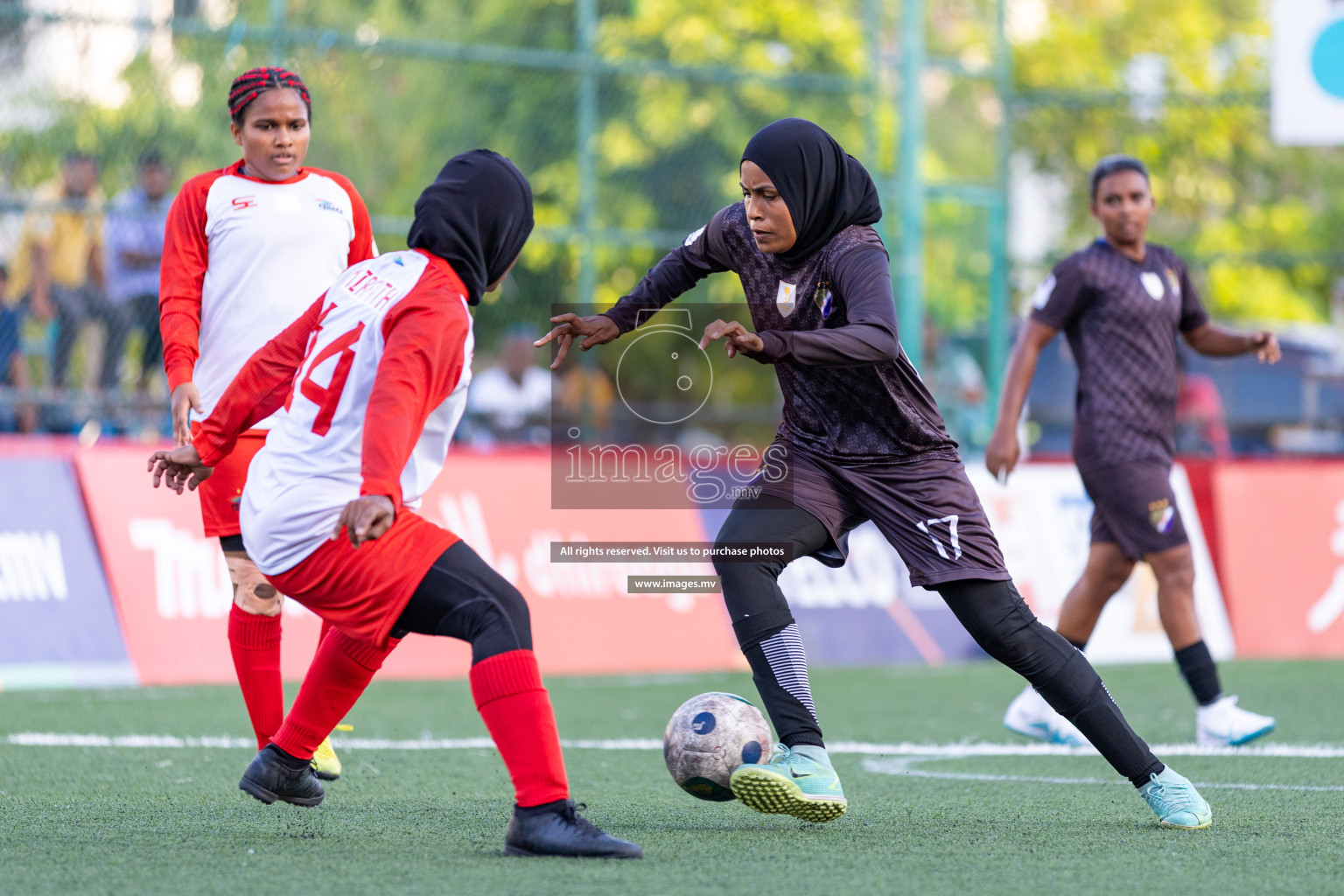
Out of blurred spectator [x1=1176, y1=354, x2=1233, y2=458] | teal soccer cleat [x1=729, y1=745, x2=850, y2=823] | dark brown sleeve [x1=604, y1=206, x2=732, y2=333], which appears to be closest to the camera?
teal soccer cleat [x1=729, y1=745, x2=850, y2=823]

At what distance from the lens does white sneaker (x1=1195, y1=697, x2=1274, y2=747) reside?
6.54m

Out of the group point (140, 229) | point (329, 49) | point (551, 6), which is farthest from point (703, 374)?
point (140, 229)

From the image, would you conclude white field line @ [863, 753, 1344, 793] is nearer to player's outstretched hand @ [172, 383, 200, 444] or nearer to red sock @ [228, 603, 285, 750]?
red sock @ [228, 603, 285, 750]

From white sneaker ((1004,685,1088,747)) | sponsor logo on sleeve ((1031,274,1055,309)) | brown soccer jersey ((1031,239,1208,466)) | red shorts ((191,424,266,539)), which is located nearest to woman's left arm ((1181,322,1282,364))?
brown soccer jersey ((1031,239,1208,466))

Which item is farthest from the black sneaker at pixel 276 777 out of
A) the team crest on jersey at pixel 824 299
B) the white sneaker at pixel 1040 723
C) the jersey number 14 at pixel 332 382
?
the white sneaker at pixel 1040 723

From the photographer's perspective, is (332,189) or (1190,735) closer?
(332,189)

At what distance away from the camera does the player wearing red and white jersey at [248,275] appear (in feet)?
17.3

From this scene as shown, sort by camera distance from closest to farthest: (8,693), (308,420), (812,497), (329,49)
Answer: (308,420), (812,497), (8,693), (329,49)

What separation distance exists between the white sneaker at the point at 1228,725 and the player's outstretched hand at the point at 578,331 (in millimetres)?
3305

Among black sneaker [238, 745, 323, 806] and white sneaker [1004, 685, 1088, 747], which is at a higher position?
black sneaker [238, 745, 323, 806]

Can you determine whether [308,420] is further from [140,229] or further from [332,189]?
[140,229]

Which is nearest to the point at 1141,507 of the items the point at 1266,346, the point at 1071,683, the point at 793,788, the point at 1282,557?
the point at 1266,346

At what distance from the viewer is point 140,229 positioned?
34.0 feet

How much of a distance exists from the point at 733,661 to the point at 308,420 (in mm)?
6714
